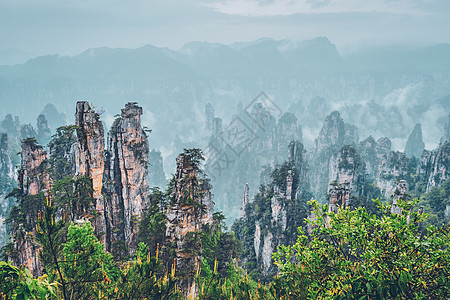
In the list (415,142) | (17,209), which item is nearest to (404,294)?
(17,209)

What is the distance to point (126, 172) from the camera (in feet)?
97.4

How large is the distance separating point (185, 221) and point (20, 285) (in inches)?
562

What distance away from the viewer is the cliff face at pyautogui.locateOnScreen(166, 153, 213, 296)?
18469mm

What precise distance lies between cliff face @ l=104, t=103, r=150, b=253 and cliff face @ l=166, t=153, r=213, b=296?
9946mm

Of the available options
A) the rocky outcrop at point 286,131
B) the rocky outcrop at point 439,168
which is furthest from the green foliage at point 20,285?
the rocky outcrop at point 286,131

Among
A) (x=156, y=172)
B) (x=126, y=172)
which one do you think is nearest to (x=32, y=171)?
(x=126, y=172)

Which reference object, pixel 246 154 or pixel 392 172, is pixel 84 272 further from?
pixel 246 154

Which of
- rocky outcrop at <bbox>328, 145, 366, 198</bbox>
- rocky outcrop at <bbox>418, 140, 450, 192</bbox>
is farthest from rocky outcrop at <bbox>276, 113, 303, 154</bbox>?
rocky outcrop at <bbox>328, 145, 366, 198</bbox>

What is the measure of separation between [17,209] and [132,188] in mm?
9275

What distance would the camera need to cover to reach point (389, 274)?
8406 millimetres

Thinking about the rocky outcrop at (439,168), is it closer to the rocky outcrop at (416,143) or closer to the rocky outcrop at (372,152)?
the rocky outcrop at (372,152)

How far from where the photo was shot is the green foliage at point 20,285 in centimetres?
523

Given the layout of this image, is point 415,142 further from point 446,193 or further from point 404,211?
point 404,211

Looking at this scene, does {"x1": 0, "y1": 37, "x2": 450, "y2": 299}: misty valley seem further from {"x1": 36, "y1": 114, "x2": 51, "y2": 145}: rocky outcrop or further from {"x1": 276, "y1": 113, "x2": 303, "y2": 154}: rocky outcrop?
{"x1": 276, "y1": 113, "x2": 303, "y2": 154}: rocky outcrop
